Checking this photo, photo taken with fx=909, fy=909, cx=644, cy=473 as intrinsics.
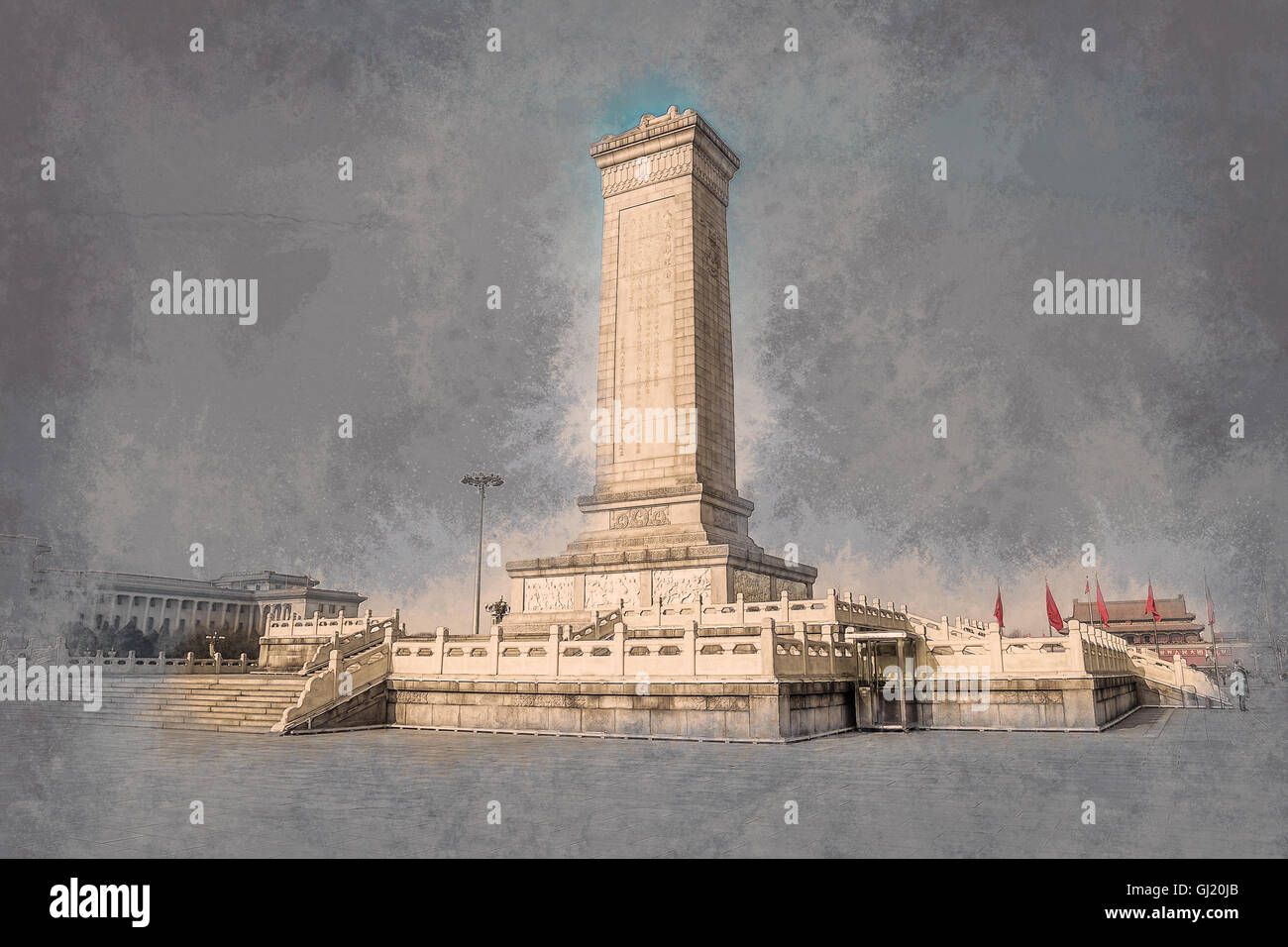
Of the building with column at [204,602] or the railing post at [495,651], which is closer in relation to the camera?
the railing post at [495,651]

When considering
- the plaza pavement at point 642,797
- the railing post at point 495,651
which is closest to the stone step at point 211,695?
the plaza pavement at point 642,797

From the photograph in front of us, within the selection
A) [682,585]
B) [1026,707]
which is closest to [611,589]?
[682,585]

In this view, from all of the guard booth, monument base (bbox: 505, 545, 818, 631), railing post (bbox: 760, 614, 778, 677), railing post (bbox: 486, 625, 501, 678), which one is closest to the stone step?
railing post (bbox: 486, 625, 501, 678)

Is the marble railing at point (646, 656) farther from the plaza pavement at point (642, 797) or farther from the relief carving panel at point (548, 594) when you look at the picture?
the relief carving panel at point (548, 594)

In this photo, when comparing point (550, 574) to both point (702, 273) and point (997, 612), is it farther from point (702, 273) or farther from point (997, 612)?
point (997, 612)

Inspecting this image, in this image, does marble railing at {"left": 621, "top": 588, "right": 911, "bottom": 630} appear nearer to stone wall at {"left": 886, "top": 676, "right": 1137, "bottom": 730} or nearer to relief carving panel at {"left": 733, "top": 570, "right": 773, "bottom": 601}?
stone wall at {"left": 886, "top": 676, "right": 1137, "bottom": 730}

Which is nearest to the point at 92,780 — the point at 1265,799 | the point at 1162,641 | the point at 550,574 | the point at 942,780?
the point at 942,780

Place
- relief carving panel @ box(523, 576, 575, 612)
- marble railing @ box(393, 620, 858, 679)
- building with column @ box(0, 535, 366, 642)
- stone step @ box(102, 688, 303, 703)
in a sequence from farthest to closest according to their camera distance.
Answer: building with column @ box(0, 535, 366, 642)
relief carving panel @ box(523, 576, 575, 612)
stone step @ box(102, 688, 303, 703)
marble railing @ box(393, 620, 858, 679)
